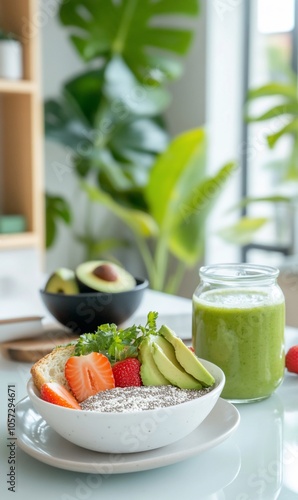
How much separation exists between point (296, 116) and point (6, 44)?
1163 millimetres

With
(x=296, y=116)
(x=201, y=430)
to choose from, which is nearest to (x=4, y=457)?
(x=201, y=430)

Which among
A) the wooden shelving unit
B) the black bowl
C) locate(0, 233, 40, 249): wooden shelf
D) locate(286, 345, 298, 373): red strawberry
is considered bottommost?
locate(0, 233, 40, 249): wooden shelf

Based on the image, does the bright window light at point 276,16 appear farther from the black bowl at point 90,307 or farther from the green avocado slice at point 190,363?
the green avocado slice at point 190,363

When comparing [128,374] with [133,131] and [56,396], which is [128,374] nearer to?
[56,396]

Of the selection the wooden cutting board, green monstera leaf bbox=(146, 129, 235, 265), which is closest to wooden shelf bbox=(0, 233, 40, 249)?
green monstera leaf bbox=(146, 129, 235, 265)

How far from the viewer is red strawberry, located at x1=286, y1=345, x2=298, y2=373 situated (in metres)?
1.13

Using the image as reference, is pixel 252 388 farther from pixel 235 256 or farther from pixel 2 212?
pixel 235 256

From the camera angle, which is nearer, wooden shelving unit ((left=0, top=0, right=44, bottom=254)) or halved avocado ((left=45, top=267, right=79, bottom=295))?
halved avocado ((left=45, top=267, right=79, bottom=295))

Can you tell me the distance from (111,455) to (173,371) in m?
0.13

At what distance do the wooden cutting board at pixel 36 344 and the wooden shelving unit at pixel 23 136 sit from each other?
1.32 meters

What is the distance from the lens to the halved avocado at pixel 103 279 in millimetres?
1328

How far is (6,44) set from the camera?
2.55 m

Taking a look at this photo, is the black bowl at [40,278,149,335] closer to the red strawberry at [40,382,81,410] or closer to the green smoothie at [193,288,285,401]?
the green smoothie at [193,288,285,401]

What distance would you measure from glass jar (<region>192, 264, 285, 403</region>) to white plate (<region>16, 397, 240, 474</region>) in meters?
0.09
